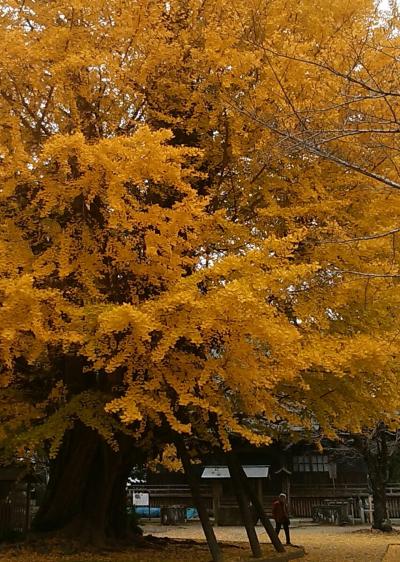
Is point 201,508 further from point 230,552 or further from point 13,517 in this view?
point 13,517

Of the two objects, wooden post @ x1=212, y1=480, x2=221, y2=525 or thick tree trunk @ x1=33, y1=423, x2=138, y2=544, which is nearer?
thick tree trunk @ x1=33, y1=423, x2=138, y2=544

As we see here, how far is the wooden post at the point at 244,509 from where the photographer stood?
30.4ft

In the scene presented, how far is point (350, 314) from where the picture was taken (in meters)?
8.29

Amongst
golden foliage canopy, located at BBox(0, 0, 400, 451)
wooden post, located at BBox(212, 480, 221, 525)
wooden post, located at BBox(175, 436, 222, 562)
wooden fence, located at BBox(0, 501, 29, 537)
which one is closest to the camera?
golden foliage canopy, located at BBox(0, 0, 400, 451)

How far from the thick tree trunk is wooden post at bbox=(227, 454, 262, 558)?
1757 mm

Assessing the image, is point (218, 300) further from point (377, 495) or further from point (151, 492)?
point (151, 492)

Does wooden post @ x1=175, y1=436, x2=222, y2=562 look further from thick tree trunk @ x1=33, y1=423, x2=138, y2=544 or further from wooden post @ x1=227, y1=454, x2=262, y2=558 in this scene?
thick tree trunk @ x1=33, y1=423, x2=138, y2=544

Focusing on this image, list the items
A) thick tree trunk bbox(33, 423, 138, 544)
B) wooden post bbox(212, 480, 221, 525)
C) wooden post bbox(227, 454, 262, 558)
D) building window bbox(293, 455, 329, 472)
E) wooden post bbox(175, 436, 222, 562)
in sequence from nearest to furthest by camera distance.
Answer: wooden post bbox(175, 436, 222, 562)
wooden post bbox(227, 454, 262, 558)
thick tree trunk bbox(33, 423, 138, 544)
wooden post bbox(212, 480, 221, 525)
building window bbox(293, 455, 329, 472)

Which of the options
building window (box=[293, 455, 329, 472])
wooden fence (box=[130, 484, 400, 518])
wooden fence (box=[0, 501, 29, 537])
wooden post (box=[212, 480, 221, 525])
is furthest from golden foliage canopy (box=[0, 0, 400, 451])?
building window (box=[293, 455, 329, 472])

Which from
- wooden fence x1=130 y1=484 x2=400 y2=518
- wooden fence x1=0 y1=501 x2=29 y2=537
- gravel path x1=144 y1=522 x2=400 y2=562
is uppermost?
wooden fence x1=0 y1=501 x2=29 y2=537

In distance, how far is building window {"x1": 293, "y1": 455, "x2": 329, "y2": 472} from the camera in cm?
2433

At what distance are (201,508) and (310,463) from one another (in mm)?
17174

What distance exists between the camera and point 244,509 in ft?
30.6

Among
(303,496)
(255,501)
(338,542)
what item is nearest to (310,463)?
(303,496)
